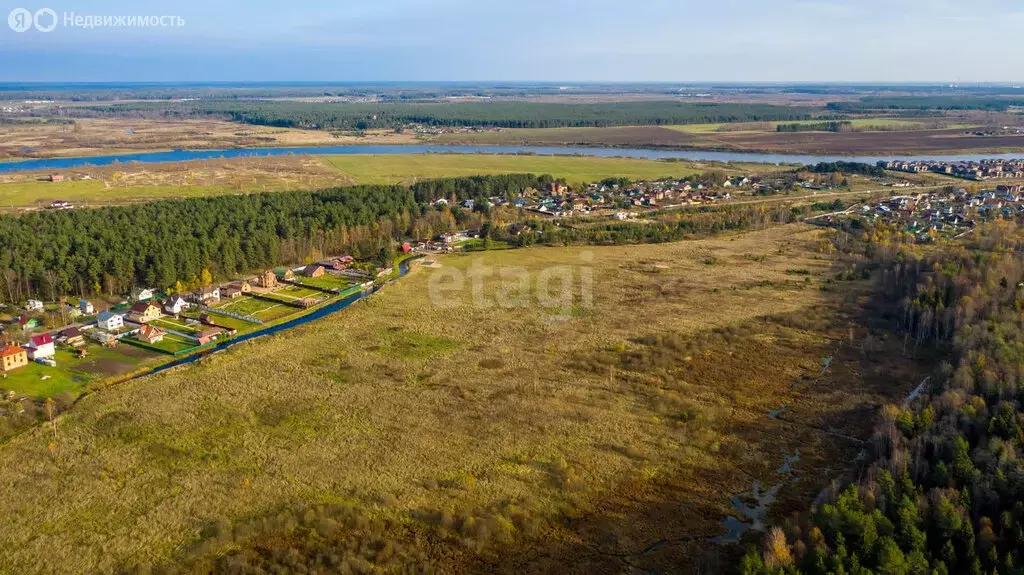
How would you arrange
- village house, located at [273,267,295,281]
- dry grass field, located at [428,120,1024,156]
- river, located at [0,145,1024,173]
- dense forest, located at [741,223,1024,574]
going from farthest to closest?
1. dry grass field, located at [428,120,1024,156]
2. river, located at [0,145,1024,173]
3. village house, located at [273,267,295,281]
4. dense forest, located at [741,223,1024,574]

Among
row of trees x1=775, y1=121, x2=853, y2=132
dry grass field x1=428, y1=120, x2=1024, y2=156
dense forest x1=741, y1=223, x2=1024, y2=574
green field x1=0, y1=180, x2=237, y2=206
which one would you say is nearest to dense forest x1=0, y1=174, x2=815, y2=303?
green field x1=0, y1=180, x2=237, y2=206

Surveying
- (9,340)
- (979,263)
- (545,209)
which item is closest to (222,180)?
(545,209)

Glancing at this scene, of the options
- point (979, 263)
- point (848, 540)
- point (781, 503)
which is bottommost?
point (781, 503)

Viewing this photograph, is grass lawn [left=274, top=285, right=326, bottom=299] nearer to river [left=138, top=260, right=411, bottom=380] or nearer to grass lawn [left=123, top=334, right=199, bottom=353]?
river [left=138, top=260, right=411, bottom=380]

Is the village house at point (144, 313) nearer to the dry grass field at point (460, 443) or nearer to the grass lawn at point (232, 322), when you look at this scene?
the grass lawn at point (232, 322)

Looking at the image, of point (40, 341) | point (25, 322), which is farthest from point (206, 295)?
point (40, 341)

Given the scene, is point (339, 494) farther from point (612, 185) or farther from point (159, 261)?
point (612, 185)
